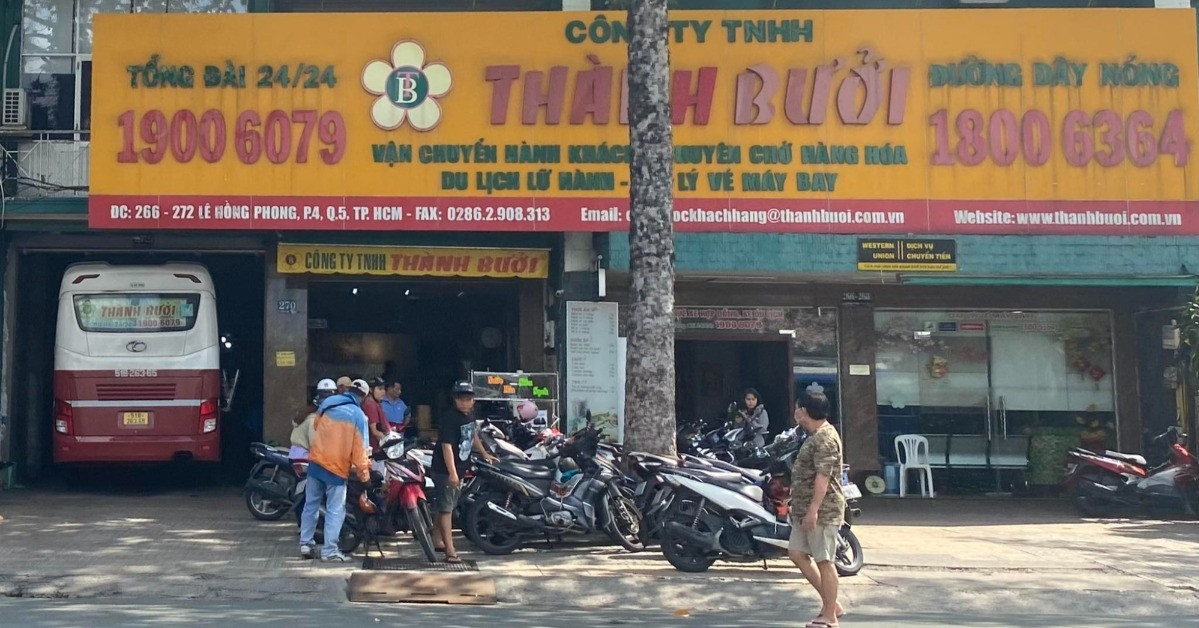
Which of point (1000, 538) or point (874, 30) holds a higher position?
point (874, 30)

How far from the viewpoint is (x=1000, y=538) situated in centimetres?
1295

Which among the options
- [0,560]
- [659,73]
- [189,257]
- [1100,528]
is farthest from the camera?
[189,257]

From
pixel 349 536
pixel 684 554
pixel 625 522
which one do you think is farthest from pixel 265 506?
pixel 684 554

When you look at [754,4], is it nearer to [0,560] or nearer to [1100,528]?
[1100,528]

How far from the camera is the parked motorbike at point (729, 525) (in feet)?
33.2

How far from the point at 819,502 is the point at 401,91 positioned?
9047mm

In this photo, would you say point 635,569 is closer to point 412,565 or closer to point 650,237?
point 412,565

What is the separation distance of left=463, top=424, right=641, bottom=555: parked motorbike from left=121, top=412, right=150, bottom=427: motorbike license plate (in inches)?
248

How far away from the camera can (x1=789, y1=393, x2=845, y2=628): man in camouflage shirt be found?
26.8ft

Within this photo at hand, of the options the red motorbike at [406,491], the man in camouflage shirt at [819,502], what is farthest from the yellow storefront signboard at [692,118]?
the man in camouflage shirt at [819,502]

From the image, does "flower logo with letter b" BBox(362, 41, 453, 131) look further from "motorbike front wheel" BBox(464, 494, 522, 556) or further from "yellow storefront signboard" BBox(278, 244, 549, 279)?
"motorbike front wheel" BBox(464, 494, 522, 556)

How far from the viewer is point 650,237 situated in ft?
38.4

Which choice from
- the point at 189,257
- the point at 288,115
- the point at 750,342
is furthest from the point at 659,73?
the point at 189,257

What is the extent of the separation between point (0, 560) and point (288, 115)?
682cm
